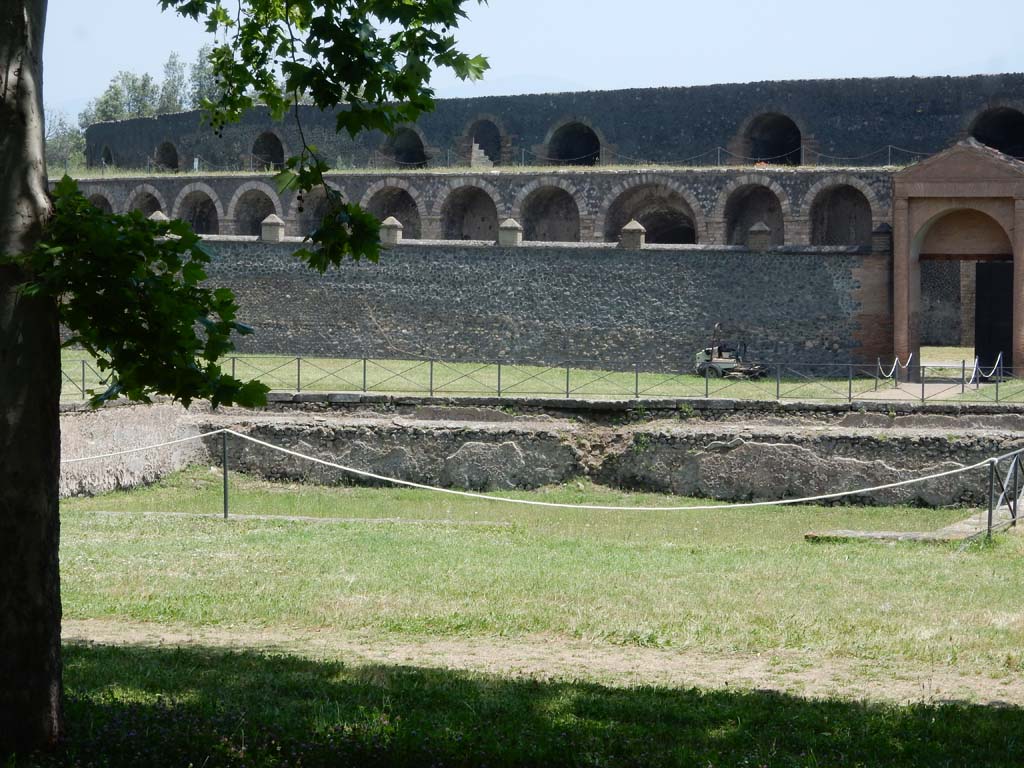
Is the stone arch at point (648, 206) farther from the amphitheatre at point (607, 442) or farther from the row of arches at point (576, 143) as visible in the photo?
the row of arches at point (576, 143)

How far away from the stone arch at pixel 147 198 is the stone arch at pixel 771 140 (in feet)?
54.6

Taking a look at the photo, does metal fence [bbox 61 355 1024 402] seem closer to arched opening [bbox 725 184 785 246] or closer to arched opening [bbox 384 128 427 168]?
arched opening [bbox 725 184 785 246]

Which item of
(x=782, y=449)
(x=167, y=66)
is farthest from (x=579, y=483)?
(x=167, y=66)

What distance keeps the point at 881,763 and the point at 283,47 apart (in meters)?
4.81

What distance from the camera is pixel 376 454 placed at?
19.3 meters

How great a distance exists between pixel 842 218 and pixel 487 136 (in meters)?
12.0

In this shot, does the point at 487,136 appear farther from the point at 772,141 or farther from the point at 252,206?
the point at 772,141

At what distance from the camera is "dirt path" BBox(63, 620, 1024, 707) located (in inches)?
290

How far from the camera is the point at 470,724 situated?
19.6 feet

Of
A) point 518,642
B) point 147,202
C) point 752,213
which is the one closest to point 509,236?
point 752,213

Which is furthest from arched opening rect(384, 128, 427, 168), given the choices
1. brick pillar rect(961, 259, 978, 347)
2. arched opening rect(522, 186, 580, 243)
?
brick pillar rect(961, 259, 978, 347)

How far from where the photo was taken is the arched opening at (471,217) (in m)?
36.7

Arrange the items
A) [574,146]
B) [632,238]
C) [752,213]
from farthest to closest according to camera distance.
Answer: [574,146]
[752,213]
[632,238]

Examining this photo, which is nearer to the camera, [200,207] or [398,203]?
[398,203]
